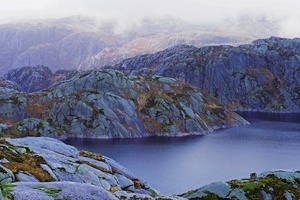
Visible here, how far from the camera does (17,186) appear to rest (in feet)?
77.2

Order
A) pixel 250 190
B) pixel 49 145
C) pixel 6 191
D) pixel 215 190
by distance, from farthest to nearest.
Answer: pixel 49 145
pixel 250 190
pixel 215 190
pixel 6 191

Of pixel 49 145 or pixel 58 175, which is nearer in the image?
pixel 58 175

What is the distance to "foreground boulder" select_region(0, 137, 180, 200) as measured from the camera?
23.9 metres

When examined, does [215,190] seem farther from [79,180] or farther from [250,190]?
[79,180]

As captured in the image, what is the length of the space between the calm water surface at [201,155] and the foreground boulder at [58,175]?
4928 centimetres

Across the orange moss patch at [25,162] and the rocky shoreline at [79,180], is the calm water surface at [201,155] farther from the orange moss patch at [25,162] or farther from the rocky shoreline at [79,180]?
the orange moss patch at [25,162]

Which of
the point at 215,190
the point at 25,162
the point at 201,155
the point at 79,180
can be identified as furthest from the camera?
the point at 201,155

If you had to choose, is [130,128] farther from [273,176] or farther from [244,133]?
[273,176]

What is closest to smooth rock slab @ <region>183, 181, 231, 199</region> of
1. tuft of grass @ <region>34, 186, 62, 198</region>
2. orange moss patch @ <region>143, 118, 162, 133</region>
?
tuft of grass @ <region>34, 186, 62, 198</region>

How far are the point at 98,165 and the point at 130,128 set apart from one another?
5574 inches

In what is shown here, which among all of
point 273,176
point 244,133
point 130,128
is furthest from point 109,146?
point 273,176

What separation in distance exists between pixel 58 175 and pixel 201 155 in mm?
109339

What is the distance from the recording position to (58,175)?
35562 mm

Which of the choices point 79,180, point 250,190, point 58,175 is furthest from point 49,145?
point 250,190
